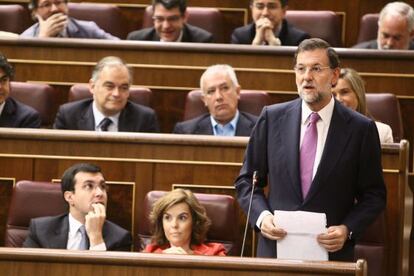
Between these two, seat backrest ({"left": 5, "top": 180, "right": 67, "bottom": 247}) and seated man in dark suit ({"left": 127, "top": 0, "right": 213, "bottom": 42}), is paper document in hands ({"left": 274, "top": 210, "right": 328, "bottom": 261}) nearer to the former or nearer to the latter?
seat backrest ({"left": 5, "top": 180, "right": 67, "bottom": 247})

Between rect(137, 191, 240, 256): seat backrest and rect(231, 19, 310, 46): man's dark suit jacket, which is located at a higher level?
rect(231, 19, 310, 46): man's dark suit jacket

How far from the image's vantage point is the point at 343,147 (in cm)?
210

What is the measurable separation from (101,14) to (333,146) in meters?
1.57

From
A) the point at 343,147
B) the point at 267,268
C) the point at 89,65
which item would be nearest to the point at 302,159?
the point at 343,147

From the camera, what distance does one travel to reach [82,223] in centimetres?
257

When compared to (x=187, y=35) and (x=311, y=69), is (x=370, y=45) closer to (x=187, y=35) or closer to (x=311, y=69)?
(x=187, y=35)

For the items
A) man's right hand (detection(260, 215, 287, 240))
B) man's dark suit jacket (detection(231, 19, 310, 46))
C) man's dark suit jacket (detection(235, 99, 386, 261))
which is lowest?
man's right hand (detection(260, 215, 287, 240))

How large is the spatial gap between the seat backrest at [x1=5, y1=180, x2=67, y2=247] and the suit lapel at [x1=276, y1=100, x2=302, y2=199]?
665 mm

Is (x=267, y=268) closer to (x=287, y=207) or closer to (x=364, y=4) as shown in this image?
(x=287, y=207)

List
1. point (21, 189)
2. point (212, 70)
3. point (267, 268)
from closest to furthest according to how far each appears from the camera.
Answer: point (267, 268) → point (21, 189) → point (212, 70)

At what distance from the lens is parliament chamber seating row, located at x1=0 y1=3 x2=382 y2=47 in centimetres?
347

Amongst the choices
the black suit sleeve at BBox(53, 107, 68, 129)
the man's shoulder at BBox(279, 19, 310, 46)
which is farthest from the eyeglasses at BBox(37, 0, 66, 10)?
the man's shoulder at BBox(279, 19, 310, 46)

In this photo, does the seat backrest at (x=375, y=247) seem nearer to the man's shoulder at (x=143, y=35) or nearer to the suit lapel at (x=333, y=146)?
the suit lapel at (x=333, y=146)

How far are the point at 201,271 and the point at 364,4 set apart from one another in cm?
188
